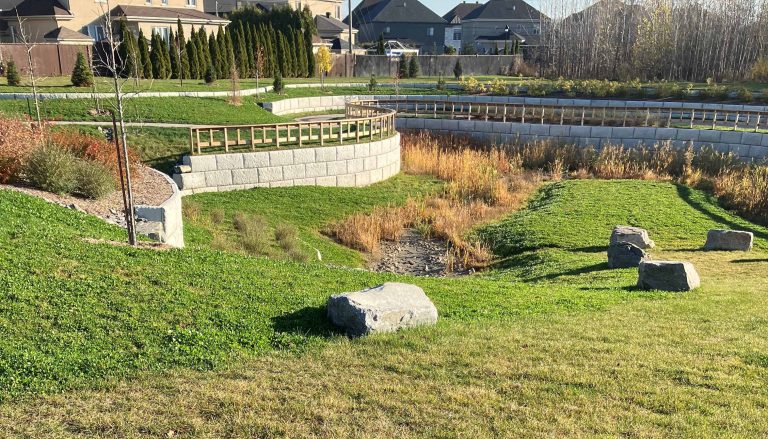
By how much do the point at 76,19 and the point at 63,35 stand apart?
3.32 meters

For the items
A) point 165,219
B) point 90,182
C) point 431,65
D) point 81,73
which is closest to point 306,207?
point 165,219

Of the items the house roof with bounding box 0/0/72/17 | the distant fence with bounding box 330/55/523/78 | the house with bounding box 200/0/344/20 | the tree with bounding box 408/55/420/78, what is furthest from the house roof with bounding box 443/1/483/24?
the house roof with bounding box 0/0/72/17

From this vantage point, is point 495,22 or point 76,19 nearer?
point 76,19

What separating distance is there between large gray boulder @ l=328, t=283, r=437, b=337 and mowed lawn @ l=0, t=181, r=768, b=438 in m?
0.17

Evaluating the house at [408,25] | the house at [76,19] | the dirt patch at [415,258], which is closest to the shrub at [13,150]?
the dirt patch at [415,258]

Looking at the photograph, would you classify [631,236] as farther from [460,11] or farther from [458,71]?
[460,11]

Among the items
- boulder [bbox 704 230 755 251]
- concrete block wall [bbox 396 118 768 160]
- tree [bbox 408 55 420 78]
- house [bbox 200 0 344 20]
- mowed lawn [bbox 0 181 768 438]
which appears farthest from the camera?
house [bbox 200 0 344 20]

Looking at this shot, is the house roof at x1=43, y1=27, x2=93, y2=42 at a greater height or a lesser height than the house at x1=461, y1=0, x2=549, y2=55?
lesser

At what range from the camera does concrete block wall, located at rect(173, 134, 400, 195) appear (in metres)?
15.9

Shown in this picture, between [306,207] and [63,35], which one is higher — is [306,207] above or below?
below

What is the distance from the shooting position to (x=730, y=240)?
11.8 m

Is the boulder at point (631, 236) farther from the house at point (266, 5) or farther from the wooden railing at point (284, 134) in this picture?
the house at point (266, 5)

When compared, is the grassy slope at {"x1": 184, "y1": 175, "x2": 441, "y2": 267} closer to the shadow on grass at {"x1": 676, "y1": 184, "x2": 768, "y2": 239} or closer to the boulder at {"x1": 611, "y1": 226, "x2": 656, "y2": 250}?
the boulder at {"x1": 611, "y1": 226, "x2": 656, "y2": 250}

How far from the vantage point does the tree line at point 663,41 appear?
34719mm
